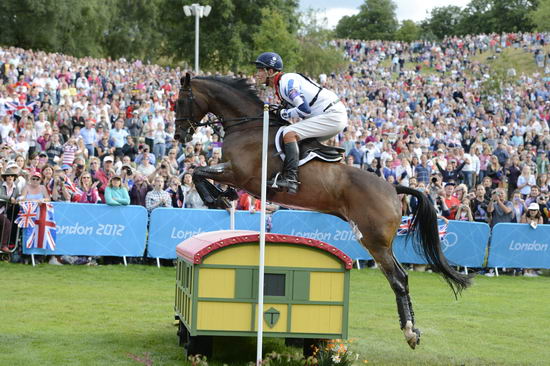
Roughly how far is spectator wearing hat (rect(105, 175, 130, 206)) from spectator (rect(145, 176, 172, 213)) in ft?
1.82

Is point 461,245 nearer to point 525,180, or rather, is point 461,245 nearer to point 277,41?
point 525,180

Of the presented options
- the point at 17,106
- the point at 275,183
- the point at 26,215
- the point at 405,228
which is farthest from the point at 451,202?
the point at 17,106

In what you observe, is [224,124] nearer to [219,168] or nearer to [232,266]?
[219,168]

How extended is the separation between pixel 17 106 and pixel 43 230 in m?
7.69

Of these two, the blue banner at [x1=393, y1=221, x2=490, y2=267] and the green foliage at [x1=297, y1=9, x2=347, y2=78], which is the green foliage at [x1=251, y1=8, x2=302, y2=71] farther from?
the blue banner at [x1=393, y1=221, x2=490, y2=267]

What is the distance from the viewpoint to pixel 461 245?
1702cm

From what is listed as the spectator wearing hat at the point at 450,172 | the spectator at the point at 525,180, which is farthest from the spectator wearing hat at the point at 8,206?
the spectator at the point at 525,180

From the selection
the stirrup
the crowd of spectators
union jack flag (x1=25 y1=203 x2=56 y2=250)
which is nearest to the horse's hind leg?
the stirrup

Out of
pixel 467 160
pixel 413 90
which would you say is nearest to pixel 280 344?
pixel 467 160

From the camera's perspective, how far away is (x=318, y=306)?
7875mm

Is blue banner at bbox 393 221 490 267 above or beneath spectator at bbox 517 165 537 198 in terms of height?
beneath

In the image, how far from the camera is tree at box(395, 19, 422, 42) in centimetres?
11788

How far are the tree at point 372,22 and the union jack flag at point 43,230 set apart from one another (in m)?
113

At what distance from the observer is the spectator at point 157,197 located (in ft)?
52.1
